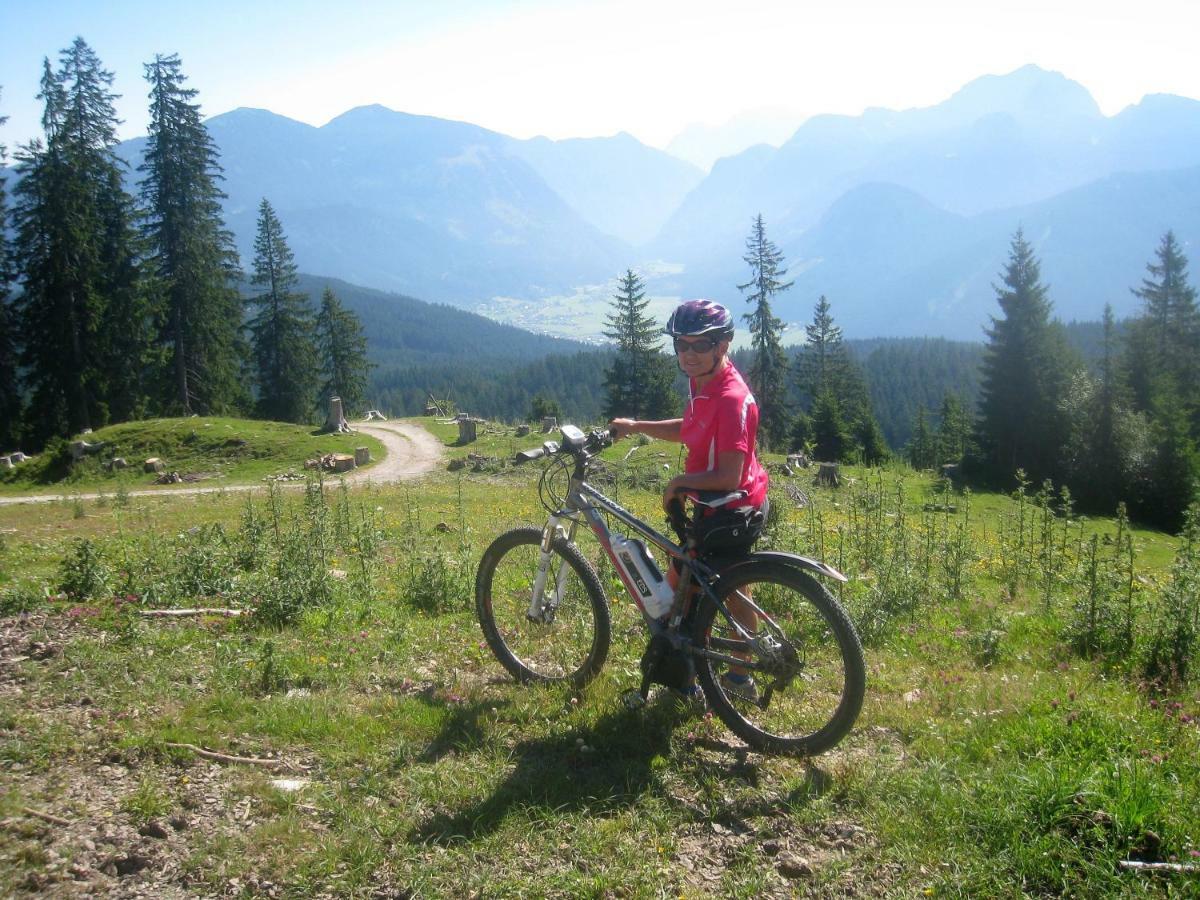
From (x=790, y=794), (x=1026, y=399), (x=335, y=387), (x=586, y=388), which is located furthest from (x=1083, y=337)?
(x=790, y=794)

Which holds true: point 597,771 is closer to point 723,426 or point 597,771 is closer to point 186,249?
point 723,426

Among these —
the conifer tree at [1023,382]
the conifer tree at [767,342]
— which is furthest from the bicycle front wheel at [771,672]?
the conifer tree at [1023,382]

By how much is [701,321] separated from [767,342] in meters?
50.8

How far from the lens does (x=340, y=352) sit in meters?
59.3

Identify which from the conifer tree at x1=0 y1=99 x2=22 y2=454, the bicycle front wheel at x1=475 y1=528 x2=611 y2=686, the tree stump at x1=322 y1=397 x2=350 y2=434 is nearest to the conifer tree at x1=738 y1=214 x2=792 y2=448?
the tree stump at x1=322 y1=397 x2=350 y2=434

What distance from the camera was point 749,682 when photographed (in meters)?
4.53

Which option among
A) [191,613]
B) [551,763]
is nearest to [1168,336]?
[551,763]

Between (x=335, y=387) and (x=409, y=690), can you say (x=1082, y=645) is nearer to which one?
(x=409, y=690)

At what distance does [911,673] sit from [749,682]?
6.13ft

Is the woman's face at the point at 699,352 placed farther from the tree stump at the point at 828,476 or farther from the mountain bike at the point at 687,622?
the tree stump at the point at 828,476

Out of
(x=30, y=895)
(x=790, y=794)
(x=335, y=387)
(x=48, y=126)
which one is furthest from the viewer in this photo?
(x=335, y=387)

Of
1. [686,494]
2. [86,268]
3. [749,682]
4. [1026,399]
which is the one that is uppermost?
[86,268]

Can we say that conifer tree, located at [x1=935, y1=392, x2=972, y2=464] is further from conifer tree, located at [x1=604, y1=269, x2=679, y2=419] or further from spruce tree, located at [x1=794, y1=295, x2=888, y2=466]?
conifer tree, located at [x1=604, y1=269, x2=679, y2=419]

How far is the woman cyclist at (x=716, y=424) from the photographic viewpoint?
14.2ft
